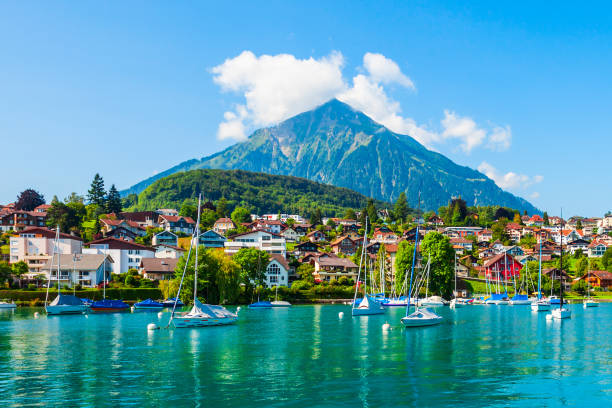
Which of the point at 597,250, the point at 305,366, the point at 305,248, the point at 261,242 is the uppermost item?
the point at 261,242

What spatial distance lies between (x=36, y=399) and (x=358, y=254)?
137019 millimetres

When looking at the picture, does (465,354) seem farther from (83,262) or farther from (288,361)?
(83,262)

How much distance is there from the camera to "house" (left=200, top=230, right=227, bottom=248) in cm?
16088

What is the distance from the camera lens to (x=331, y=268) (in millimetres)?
141125

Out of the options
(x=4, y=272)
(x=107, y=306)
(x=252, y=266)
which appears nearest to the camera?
(x=107, y=306)

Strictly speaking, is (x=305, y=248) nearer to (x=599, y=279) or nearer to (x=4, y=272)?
(x=599, y=279)

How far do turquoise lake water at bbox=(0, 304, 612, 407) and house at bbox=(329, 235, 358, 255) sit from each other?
121m

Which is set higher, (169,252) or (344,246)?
(344,246)

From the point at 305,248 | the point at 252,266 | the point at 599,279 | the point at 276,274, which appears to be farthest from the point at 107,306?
the point at 599,279

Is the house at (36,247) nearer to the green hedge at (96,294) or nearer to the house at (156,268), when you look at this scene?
the green hedge at (96,294)

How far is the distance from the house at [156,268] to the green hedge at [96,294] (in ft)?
37.9

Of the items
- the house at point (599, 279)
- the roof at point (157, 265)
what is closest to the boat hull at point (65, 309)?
the roof at point (157, 265)

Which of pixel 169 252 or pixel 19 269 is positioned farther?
pixel 169 252

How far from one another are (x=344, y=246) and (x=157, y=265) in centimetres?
8154
